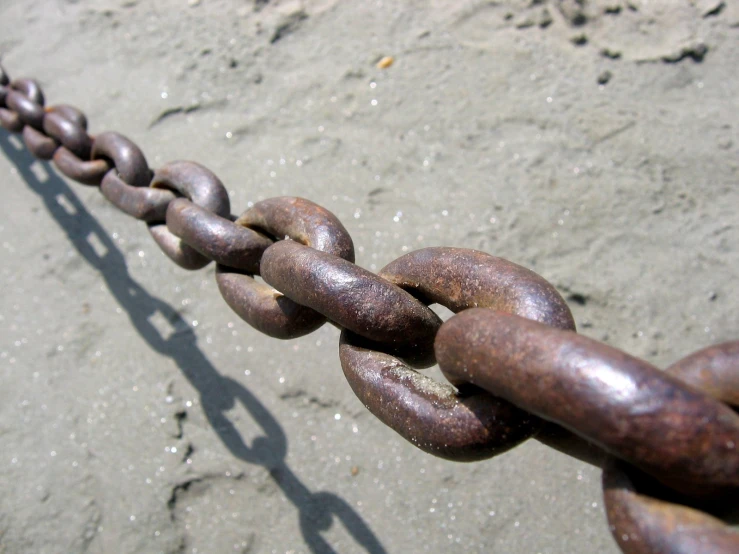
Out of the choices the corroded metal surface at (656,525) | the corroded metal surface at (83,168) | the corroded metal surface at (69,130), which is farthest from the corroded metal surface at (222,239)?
the corroded metal surface at (656,525)

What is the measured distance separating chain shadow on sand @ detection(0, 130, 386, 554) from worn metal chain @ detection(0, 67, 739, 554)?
66cm

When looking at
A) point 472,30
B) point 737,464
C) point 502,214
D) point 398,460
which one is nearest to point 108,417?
point 398,460

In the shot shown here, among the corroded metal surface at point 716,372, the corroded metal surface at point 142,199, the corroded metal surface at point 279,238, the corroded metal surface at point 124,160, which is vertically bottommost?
the corroded metal surface at point 716,372

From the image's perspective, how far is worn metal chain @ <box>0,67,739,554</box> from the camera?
53 cm

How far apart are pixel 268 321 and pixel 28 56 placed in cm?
218

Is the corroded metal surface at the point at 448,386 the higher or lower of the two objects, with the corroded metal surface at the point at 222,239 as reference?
lower

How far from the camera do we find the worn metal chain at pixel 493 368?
53 cm

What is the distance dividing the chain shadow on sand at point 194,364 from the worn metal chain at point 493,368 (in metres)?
0.66

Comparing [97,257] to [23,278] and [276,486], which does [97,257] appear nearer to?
[23,278]

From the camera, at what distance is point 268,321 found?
96cm

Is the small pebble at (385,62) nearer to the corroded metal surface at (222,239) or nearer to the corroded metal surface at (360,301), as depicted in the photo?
the corroded metal surface at (222,239)

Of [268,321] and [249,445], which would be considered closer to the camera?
[268,321]

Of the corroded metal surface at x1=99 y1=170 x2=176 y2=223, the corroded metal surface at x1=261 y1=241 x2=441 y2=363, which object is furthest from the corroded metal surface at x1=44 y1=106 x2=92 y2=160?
the corroded metal surface at x1=261 y1=241 x2=441 y2=363

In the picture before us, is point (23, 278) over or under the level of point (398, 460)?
over
